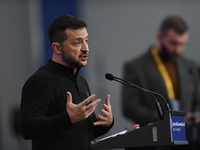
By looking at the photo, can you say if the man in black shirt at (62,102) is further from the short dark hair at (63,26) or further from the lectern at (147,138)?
the lectern at (147,138)

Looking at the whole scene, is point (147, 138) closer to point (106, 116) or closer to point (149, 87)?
point (106, 116)

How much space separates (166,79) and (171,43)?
438 mm

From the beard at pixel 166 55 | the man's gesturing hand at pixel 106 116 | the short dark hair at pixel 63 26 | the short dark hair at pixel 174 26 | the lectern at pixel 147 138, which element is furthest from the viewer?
the short dark hair at pixel 174 26

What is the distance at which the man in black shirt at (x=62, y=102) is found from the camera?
2840 millimetres

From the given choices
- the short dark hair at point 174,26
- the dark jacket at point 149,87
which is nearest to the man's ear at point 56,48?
the dark jacket at point 149,87

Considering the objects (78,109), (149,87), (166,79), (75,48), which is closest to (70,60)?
(75,48)

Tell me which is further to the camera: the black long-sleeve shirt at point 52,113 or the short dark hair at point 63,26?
the short dark hair at point 63,26

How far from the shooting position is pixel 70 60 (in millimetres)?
3145

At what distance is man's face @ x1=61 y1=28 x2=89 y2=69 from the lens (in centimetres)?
313

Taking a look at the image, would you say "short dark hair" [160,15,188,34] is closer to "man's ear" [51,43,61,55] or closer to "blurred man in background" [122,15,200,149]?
"blurred man in background" [122,15,200,149]

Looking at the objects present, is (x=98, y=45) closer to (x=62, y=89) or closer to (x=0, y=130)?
(x=0, y=130)

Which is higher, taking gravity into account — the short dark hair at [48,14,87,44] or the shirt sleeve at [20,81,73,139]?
the short dark hair at [48,14,87,44]

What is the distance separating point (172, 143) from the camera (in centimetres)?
274

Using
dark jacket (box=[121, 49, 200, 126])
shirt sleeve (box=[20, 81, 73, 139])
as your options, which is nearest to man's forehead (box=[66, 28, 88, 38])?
shirt sleeve (box=[20, 81, 73, 139])
